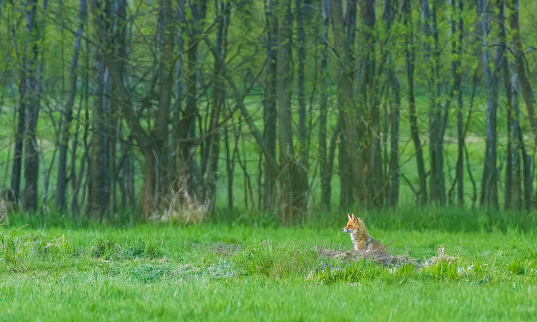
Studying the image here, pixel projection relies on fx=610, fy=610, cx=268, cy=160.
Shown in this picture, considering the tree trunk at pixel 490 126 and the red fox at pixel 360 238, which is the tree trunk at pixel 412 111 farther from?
the red fox at pixel 360 238

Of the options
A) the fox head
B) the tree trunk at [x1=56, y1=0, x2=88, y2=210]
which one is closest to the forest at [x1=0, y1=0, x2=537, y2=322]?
the fox head

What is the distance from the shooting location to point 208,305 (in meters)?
4.90

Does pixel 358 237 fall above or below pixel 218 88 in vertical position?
below

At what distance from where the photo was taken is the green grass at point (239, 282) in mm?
4707

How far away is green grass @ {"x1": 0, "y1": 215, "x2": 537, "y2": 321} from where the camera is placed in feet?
15.4

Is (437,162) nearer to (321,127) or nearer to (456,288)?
(321,127)

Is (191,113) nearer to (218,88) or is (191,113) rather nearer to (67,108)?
(218,88)

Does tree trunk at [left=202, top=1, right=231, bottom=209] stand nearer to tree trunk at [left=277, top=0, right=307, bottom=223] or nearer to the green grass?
tree trunk at [left=277, top=0, right=307, bottom=223]

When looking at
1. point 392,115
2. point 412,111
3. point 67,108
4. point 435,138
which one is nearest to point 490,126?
point 435,138

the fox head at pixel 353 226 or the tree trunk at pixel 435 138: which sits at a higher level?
the tree trunk at pixel 435 138

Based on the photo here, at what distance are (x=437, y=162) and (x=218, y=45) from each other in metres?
→ 7.33

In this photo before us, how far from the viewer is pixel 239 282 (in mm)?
6301

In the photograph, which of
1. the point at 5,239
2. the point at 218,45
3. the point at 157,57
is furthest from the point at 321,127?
the point at 5,239

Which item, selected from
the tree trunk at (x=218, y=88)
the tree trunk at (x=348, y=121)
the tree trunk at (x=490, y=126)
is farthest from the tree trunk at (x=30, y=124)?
the tree trunk at (x=490, y=126)
